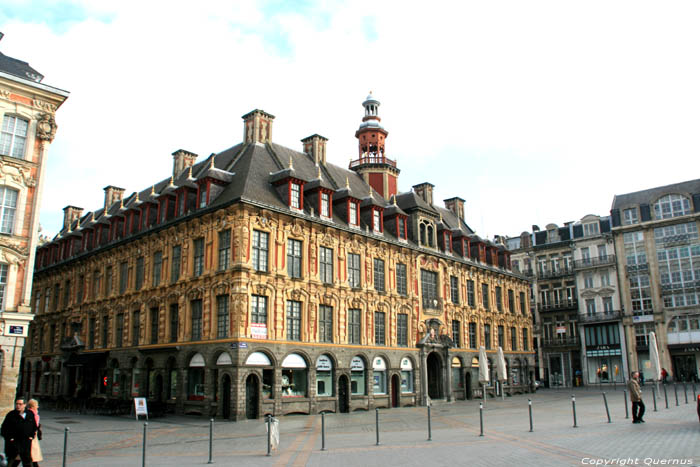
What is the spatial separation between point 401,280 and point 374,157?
474 inches

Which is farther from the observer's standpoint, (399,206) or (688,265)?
(688,265)

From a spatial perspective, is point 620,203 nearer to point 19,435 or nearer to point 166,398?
point 166,398

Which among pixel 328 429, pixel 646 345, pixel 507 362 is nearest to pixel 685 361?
pixel 646 345

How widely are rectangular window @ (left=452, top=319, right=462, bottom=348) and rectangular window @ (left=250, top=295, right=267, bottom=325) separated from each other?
62.9ft

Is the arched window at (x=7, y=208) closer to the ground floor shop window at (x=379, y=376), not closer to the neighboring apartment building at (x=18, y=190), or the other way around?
the neighboring apartment building at (x=18, y=190)

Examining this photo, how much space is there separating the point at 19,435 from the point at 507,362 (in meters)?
44.4

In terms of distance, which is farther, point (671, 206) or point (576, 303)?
point (576, 303)

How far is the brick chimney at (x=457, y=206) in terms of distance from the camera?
187 ft

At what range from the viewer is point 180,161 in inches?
1700

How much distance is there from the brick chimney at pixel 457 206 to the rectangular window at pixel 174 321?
31.9m

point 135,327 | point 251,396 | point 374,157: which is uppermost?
point 374,157

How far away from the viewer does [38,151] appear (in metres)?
26.0

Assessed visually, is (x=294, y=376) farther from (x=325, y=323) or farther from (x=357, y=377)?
(x=357, y=377)

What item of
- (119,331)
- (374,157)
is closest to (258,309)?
(119,331)
